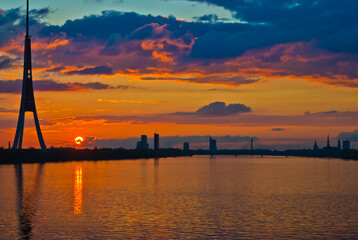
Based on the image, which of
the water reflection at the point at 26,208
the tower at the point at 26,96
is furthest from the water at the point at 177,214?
the tower at the point at 26,96

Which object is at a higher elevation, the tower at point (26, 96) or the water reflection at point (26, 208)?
the tower at point (26, 96)

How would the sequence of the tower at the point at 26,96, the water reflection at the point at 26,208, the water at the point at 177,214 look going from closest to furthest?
the water at the point at 177,214 → the water reflection at the point at 26,208 → the tower at the point at 26,96

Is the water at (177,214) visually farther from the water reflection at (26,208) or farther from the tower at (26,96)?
the tower at (26,96)

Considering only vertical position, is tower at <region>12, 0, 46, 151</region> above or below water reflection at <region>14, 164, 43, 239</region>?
above

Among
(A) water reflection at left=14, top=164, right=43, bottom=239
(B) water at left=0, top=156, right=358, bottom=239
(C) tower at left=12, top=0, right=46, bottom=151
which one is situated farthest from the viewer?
(C) tower at left=12, top=0, right=46, bottom=151

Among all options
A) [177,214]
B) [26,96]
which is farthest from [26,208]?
[26,96]

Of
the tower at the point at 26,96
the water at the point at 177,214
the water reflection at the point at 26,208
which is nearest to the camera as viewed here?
the water at the point at 177,214

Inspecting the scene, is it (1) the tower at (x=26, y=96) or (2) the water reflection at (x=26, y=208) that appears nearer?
(2) the water reflection at (x=26, y=208)

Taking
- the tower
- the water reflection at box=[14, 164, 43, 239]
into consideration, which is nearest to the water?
the water reflection at box=[14, 164, 43, 239]

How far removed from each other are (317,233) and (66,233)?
18.0 meters

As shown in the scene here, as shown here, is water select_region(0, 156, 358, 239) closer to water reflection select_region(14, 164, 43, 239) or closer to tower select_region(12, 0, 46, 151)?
water reflection select_region(14, 164, 43, 239)

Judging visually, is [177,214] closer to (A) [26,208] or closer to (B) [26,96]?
(A) [26,208]

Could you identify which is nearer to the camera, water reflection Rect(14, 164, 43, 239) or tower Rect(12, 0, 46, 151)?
water reflection Rect(14, 164, 43, 239)

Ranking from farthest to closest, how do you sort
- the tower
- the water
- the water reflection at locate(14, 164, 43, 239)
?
1. the tower
2. the water reflection at locate(14, 164, 43, 239)
3. the water
